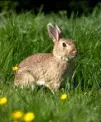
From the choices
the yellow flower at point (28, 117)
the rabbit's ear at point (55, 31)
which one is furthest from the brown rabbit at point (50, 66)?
the yellow flower at point (28, 117)

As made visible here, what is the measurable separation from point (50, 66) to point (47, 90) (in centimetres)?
35

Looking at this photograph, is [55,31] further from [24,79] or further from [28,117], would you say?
[28,117]

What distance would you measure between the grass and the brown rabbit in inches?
6.2

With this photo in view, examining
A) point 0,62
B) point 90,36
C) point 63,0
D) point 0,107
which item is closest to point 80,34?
point 90,36

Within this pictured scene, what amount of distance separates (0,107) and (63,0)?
9.36m

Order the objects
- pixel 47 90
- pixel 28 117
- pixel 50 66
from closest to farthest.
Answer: pixel 28 117
pixel 47 90
pixel 50 66

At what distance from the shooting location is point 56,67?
6.27 m

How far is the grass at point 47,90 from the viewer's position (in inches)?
183

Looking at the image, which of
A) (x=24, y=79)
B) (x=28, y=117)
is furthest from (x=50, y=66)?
(x=28, y=117)

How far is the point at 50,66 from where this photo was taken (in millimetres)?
6324

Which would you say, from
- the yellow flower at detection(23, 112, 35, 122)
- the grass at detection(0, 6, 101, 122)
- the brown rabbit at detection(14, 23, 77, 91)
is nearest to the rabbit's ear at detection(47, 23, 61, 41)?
the brown rabbit at detection(14, 23, 77, 91)

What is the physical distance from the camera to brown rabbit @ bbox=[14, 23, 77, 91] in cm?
618

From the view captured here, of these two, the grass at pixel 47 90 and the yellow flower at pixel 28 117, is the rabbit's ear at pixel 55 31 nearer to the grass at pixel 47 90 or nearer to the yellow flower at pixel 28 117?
the grass at pixel 47 90

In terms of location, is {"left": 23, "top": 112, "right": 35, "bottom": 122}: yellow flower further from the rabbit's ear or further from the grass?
the rabbit's ear
